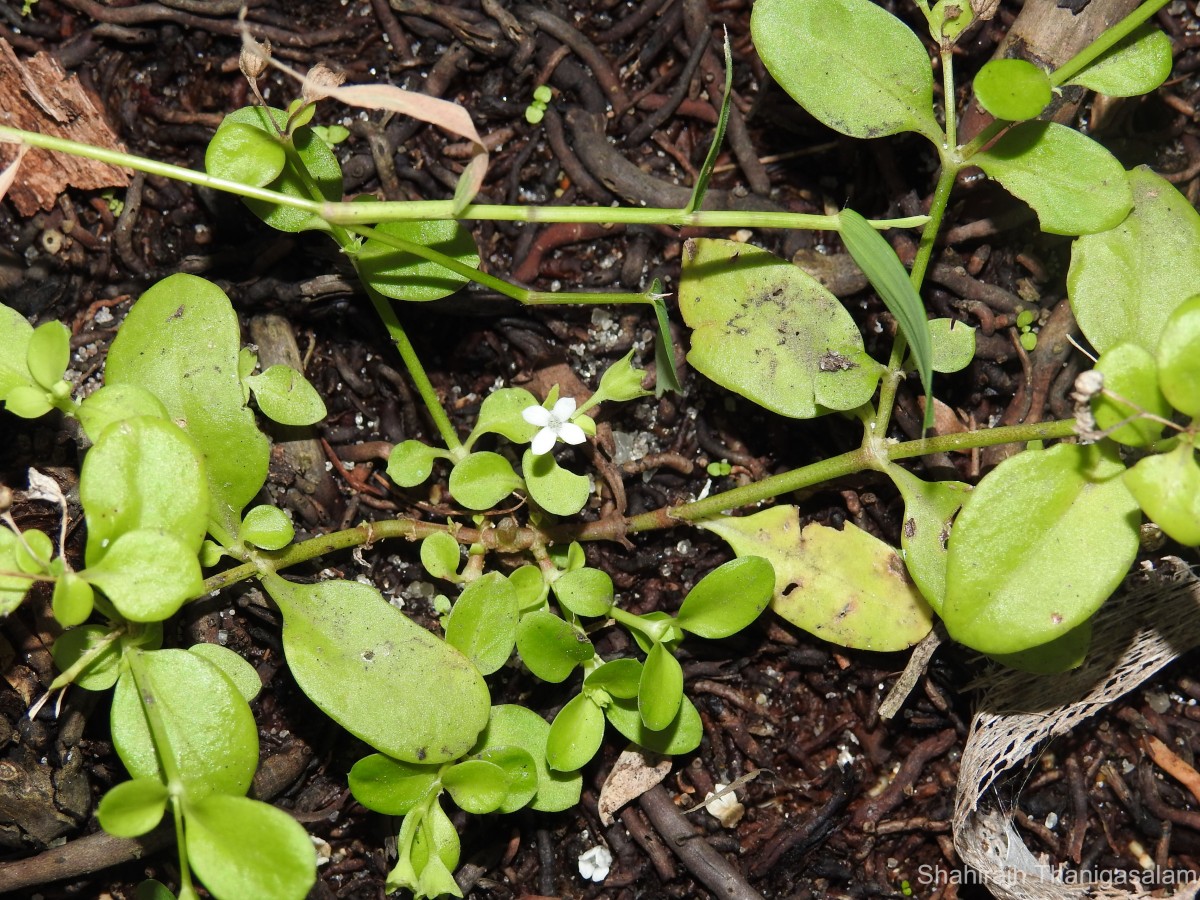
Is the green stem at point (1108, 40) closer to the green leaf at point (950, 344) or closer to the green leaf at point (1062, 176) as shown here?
the green leaf at point (1062, 176)

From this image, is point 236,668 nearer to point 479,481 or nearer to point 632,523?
point 479,481

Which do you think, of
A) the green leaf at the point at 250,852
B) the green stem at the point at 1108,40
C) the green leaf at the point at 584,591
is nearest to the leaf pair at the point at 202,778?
the green leaf at the point at 250,852

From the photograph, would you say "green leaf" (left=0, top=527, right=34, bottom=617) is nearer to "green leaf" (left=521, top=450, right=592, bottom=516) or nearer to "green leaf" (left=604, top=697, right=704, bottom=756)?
"green leaf" (left=521, top=450, right=592, bottom=516)

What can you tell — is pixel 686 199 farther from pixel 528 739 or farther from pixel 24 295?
pixel 24 295

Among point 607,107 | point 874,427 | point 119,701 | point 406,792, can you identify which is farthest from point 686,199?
point 119,701

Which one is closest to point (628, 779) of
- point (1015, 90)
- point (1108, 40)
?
point (1015, 90)

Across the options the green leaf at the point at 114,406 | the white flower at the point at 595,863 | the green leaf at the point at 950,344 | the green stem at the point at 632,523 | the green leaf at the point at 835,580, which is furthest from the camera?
the white flower at the point at 595,863
